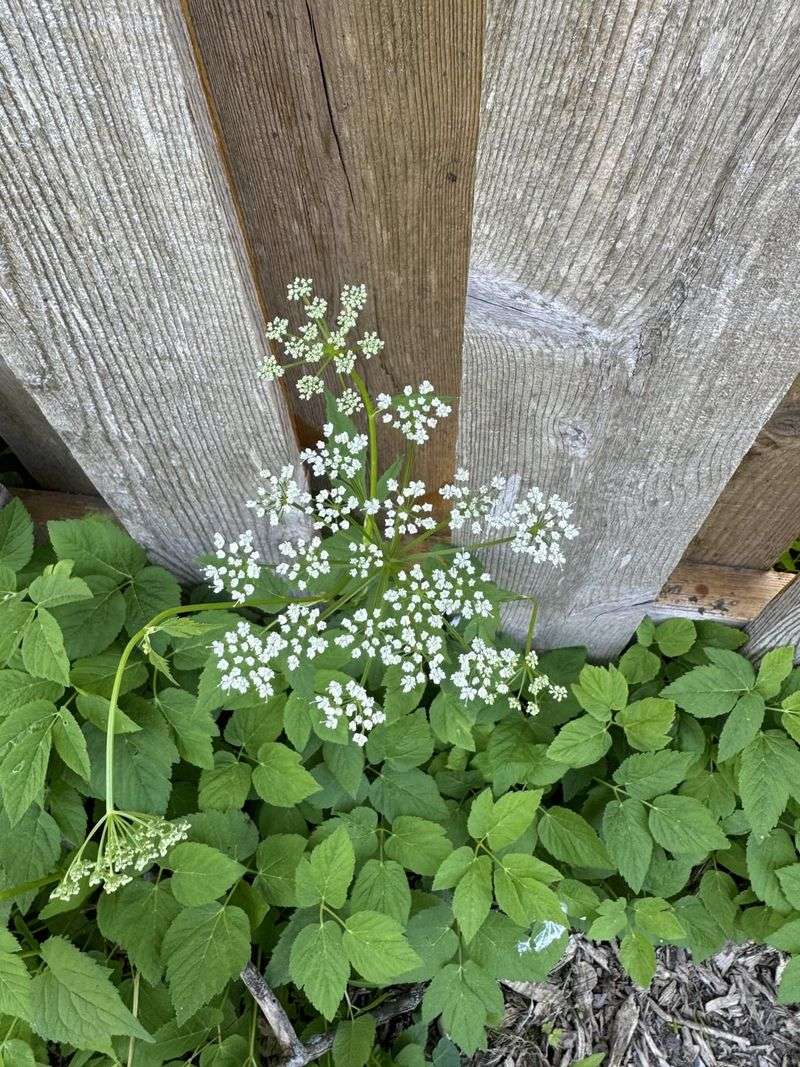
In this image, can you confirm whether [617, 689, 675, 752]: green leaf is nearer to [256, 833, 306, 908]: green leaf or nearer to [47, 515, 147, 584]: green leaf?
[256, 833, 306, 908]: green leaf

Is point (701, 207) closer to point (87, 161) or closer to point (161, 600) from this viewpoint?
point (87, 161)

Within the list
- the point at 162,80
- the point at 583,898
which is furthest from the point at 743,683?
the point at 162,80

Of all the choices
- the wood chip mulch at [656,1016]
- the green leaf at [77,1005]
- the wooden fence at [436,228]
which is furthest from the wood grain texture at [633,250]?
the wood chip mulch at [656,1016]

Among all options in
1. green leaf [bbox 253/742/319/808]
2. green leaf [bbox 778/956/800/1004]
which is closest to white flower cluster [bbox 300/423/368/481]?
green leaf [bbox 253/742/319/808]

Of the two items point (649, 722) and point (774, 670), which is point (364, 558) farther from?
point (774, 670)

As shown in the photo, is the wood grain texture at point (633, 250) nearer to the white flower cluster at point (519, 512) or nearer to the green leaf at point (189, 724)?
the white flower cluster at point (519, 512)
